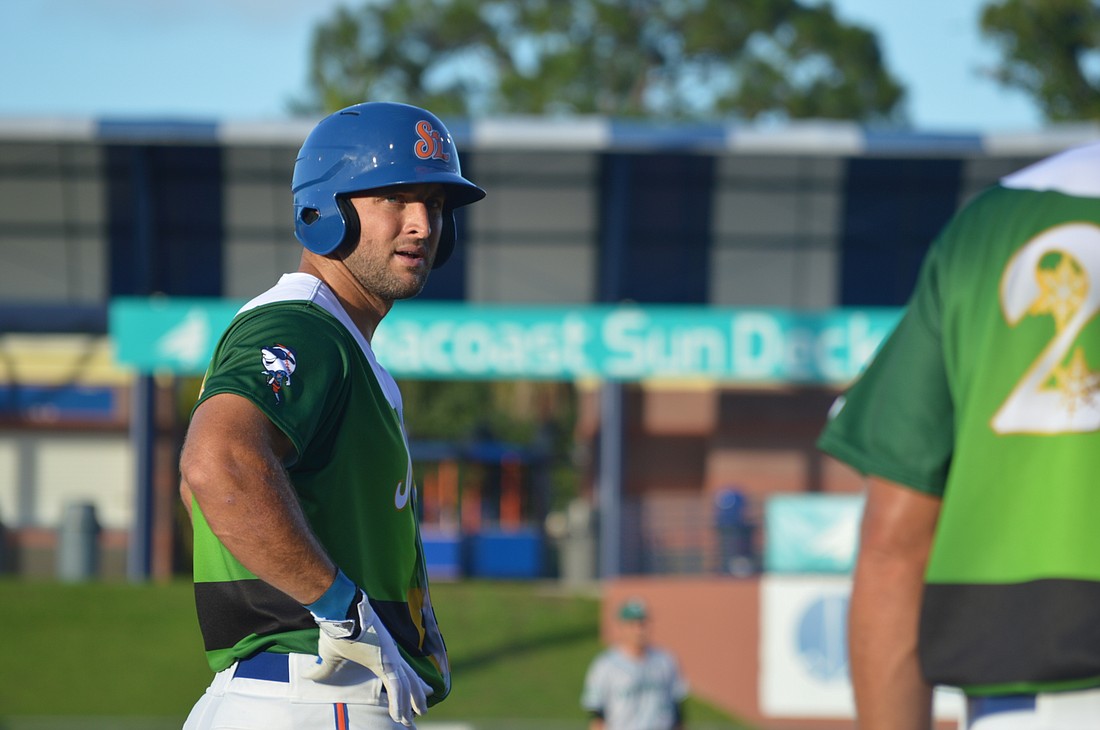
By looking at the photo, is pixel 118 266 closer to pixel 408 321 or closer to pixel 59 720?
pixel 408 321

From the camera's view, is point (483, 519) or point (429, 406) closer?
point (483, 519)

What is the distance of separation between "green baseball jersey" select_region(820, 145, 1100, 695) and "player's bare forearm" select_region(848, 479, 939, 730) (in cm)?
4

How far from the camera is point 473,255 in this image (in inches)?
1036

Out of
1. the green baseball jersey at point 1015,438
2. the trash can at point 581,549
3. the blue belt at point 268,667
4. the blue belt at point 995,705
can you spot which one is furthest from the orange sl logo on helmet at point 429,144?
the trash can at point 581,549

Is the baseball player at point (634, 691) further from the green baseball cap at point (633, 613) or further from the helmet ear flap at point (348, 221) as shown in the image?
the helmet ear flap at point (348, 221)

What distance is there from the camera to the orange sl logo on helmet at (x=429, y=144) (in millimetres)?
3438

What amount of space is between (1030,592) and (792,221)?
958 inches

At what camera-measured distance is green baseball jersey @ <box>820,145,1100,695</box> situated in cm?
224

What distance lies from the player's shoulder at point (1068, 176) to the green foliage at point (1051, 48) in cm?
4015

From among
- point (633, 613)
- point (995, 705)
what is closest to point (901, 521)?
point (995, 705)

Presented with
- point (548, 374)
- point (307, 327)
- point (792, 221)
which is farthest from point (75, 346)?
point (307, 327)

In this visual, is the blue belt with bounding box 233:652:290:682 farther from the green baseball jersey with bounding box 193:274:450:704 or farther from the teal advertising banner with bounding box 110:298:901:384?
the teal advertising banner with bounding box 110:298:901:384

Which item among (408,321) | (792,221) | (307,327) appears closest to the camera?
(307,327)

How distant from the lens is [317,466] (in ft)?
10.3
